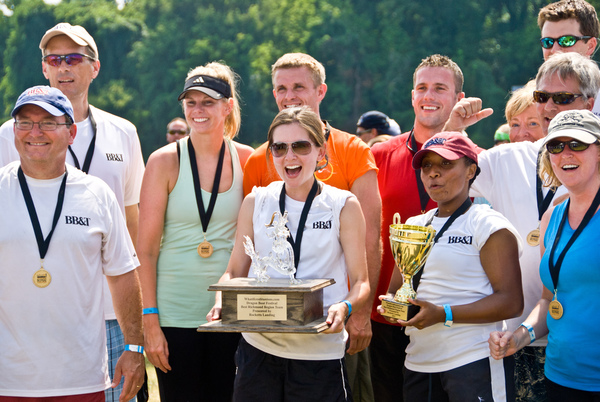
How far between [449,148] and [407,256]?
2.13 ft

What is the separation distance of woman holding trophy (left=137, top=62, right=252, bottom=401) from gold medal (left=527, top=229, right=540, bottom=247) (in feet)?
6.05

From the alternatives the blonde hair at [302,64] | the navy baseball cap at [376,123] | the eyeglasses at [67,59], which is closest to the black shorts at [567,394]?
the blonde hair at [302,64]

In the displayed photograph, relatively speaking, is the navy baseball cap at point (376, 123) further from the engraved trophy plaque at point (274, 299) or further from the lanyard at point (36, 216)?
the lanyard at point (36, 216)

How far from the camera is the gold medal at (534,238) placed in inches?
160

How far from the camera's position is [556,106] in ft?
13.5

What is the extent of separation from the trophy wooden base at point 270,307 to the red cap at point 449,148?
0.90 metres

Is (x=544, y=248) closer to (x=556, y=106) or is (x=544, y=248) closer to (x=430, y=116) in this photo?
(x=556, y=106)

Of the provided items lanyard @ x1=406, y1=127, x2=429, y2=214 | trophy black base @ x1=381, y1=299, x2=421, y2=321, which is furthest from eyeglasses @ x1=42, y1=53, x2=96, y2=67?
trophy black base @ x1=381, y1=299, x2=421, y2=321

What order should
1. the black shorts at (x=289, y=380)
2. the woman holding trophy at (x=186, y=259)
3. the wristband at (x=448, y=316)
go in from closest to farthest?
the wristband at (x=448, y=316)
the black shorts at (x=289, y=380)
the woman holding trophy at (x=186, y=259)

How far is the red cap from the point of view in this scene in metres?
3.80

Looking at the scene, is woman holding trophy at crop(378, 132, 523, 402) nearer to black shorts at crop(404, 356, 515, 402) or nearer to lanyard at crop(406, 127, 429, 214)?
black shorts at crop(404, 356, 515, 402)

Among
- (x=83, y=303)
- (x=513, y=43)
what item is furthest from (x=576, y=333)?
(x=513, y=43)

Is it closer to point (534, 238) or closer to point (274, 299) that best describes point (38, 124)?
point (274, 299)

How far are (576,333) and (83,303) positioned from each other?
251 centimetres
